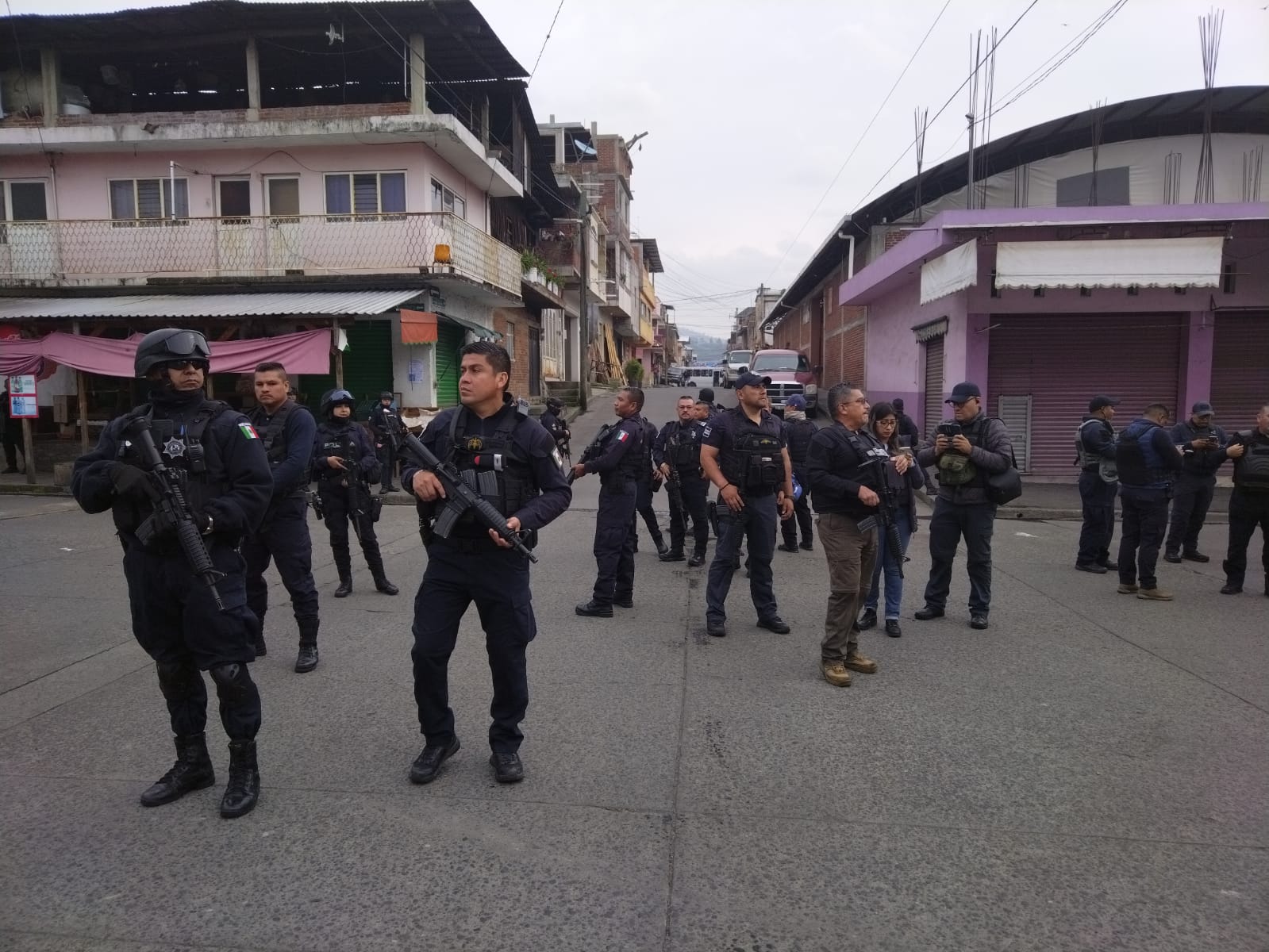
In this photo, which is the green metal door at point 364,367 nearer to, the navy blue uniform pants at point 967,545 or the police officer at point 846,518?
the navy blue uniform pants at point 967,545

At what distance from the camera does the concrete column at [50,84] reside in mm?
17500

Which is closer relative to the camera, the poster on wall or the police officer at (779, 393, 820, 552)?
the police officer at (779, 393, 820, 552)

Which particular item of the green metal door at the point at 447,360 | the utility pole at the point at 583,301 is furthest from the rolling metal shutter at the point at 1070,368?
the utility pole at the point at 583,301

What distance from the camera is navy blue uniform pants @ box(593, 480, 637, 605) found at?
264 inches

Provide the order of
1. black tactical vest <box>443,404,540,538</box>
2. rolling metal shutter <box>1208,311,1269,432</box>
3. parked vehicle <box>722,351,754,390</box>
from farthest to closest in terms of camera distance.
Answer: parked vehicle <box>722,351,754,390</box>, rolling metal shutter <box>1208,311,1269,432</box>, black tactical vest <box>443,404,540,538</box>

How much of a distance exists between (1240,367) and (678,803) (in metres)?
16.2

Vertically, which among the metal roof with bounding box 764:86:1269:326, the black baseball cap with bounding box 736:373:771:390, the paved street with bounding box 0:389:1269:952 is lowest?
the paved street with bounding box 0:389:1269:952

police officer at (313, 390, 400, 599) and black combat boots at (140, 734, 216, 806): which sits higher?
police officer at (313, 390, 400, 599)

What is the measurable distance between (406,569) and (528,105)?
56.3 ft

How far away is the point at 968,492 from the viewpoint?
641 centimetres

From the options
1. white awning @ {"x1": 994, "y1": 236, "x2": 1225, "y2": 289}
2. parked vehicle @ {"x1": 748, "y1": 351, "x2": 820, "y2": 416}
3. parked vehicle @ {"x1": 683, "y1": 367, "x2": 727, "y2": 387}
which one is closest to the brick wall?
parked vehicle @ {"x1": 748, "y1": 351, "x2": 820, "y2": 416}

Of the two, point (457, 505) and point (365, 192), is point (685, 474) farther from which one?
point (365, 192)

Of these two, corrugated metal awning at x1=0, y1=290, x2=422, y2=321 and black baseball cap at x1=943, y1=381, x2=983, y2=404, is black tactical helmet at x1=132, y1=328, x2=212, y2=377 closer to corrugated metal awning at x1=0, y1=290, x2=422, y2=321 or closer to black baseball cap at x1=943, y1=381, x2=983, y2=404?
black baseball cap at x1=943, y1=381, x2=983, y2=404

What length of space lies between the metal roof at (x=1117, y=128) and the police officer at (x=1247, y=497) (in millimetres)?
10783
